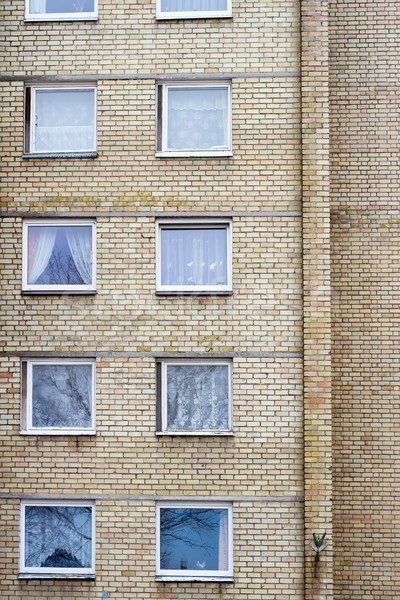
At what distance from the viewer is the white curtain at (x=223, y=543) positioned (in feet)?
32.3

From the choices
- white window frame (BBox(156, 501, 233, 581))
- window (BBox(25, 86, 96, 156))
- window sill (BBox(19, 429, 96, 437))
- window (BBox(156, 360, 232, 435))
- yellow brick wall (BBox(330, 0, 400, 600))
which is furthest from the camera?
yellow brick wall (BBox(330, 0, 400, 600))

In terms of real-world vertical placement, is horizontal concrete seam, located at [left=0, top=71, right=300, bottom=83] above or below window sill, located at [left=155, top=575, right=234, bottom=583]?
above

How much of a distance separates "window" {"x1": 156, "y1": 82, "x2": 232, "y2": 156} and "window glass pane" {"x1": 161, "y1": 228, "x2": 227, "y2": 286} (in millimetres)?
1188

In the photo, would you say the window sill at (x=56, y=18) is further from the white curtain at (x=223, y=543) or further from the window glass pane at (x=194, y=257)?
the white curtain at (x=223, y=543)

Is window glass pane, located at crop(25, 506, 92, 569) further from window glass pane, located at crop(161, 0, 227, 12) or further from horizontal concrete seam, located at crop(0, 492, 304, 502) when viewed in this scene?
window glass pane, located at crop(161, 0, 227, 12)

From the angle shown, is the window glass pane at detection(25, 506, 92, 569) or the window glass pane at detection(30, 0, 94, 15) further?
the window glass pane at detection(30, 0, 94, 15)

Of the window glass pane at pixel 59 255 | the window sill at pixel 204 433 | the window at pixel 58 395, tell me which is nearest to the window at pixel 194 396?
the window sill at pixel 204 433

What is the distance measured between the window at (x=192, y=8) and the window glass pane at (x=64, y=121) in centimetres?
159

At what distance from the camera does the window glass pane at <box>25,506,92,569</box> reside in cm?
1000

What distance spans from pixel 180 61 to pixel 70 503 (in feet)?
20.7

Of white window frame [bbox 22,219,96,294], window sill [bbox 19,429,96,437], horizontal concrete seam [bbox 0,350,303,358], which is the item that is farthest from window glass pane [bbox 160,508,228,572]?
white window frame [bbox 22,219,96,294]

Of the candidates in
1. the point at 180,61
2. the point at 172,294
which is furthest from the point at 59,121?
the point at 172,294

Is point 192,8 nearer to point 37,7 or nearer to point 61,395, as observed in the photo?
point 37,7

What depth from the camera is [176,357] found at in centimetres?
1007
